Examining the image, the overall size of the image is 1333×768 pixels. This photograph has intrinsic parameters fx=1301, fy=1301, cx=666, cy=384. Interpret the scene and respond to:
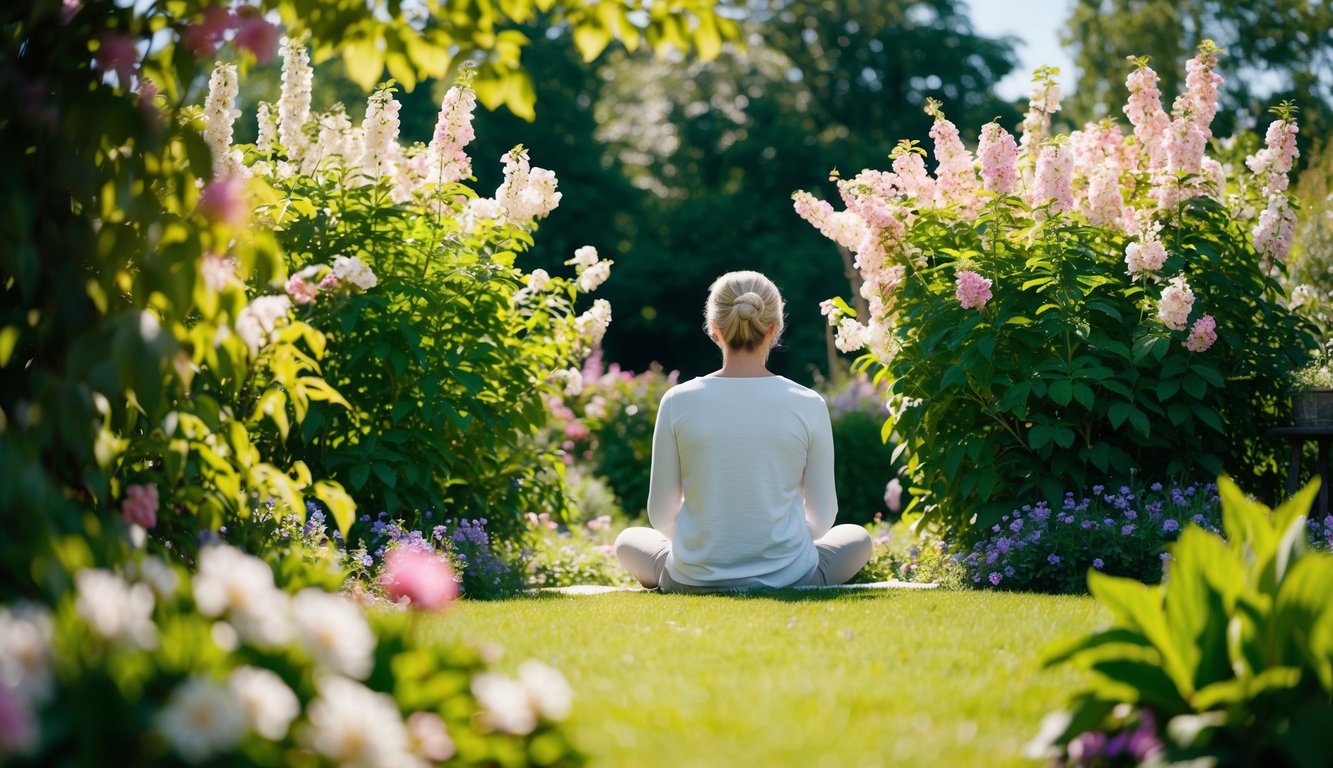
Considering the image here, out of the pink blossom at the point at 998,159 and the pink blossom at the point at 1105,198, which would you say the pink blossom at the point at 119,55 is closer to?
the pink blossom at the point at 998,159

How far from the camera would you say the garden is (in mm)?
2221

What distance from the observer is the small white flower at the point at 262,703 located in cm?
188

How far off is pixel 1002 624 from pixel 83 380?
274 centimetres

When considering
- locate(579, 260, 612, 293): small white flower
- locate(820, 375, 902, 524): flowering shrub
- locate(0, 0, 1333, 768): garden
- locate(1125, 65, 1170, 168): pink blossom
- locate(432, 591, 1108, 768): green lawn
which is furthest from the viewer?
locate(820, 375, 902, 524): flowering shrub

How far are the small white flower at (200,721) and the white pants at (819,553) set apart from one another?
3680mm

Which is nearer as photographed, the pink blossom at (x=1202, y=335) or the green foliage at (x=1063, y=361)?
the pink blossom at (x=1202, y=335)

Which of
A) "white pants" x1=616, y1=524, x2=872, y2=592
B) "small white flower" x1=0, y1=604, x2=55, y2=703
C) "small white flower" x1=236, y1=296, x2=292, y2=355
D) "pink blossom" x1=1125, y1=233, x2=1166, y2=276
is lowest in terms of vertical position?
"white pants" x1=616, y1=524, x2=872, y2=592

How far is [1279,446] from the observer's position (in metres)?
6.46

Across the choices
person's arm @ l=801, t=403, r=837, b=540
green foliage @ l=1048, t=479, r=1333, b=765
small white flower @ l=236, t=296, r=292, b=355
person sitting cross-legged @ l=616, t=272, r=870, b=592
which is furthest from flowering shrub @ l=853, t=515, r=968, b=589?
small white flower @ l=236, t=296, r=292, b=355

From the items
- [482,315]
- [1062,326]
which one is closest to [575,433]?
[482,315]

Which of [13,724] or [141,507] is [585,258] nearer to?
[141,507]

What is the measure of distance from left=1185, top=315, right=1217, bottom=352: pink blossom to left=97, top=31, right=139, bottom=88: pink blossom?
14.0 ft

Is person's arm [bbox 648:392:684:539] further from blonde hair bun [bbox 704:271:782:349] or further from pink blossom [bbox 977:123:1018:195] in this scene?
pink blossom [bbox 977:123:1018:195]

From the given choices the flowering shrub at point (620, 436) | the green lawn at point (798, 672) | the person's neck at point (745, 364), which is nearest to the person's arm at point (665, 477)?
the person's neck at point (745, 364)
